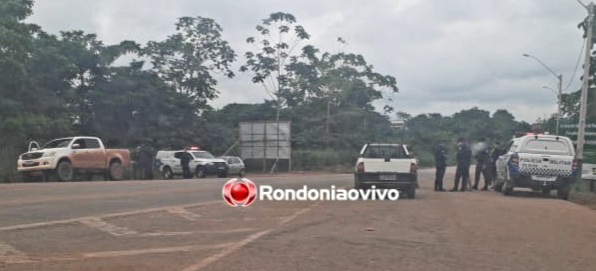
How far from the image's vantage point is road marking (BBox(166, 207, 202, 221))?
12573mm

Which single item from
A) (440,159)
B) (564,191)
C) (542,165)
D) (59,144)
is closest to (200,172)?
(59,144)

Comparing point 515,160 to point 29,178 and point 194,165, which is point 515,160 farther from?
point 194,165

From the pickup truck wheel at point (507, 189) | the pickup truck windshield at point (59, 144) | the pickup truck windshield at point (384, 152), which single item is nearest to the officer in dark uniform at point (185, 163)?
the pickup truck windshield at point (59, 144)

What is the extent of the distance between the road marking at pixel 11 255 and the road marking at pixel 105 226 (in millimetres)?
1771

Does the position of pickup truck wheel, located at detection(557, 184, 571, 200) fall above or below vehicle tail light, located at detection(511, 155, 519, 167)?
below

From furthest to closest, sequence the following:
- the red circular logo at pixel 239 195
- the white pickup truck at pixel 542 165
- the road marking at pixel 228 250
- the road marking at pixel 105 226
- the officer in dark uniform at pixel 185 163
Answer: the officer in dark uniform at pixel 185 163, the white pickup truck at pixel 542 165, the red circular logo at pixel 239 195, the road marking at pixel 105 226, the road marking at pixel 228 250

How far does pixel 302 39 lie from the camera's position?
57.7 meters

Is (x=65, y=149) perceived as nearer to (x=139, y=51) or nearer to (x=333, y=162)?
(x=139, y=51)

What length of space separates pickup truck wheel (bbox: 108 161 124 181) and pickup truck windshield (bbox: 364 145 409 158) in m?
15.3

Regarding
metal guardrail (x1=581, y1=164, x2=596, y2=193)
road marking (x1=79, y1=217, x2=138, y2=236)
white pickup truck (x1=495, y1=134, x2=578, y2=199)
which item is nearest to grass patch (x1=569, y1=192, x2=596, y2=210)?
white pickup truck (x1=495, y1=134, x2=578, y2=199)

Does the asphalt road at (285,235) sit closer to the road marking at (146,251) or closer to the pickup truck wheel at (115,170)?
the road marking at (146,251)

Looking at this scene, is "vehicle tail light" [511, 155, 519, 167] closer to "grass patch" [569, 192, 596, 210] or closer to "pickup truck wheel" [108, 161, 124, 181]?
"grass patch" [569, 192, 596, 210]

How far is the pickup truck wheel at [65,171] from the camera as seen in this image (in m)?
27.2

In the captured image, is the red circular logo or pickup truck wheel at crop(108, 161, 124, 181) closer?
the red circular logo
